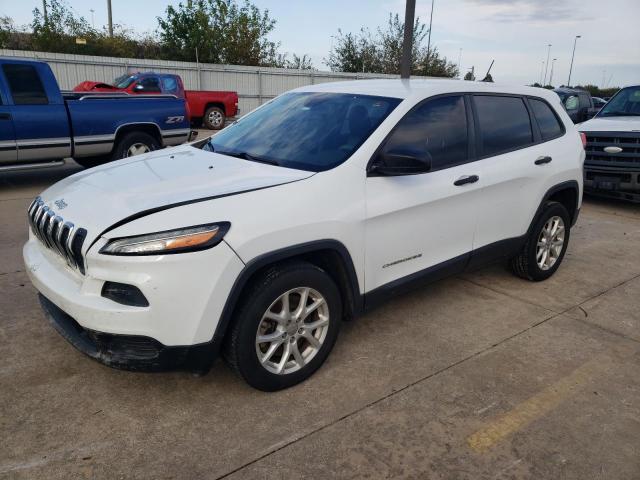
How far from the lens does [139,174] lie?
10.5 ft

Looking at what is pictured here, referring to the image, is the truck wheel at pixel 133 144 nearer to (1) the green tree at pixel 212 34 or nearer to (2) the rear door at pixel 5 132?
(2) the rear door at pixel 5 132

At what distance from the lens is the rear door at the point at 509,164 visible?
3965 millimetres

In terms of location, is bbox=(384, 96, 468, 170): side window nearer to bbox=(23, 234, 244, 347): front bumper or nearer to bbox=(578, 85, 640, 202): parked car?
bbox=(23, 234, 244, 347): front bumper

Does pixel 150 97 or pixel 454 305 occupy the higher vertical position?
pixel 150 97

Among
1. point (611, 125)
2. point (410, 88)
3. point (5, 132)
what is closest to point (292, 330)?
point (410, 88)

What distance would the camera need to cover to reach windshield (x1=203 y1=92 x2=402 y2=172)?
327cm

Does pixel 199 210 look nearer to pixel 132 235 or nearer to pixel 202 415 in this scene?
pixel 132 235

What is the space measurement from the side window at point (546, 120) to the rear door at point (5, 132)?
22.6 feet

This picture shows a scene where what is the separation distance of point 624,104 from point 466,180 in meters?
6.73

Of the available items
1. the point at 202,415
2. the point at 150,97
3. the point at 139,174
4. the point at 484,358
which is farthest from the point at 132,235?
the point at 150,97

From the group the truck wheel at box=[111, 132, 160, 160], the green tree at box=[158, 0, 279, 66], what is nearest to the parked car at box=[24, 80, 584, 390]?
the truck wheel at box=[111, 132, 160, 160]

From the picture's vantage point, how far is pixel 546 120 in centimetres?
464

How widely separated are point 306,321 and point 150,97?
7.16 metres

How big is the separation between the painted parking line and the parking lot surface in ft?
0.03
